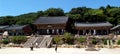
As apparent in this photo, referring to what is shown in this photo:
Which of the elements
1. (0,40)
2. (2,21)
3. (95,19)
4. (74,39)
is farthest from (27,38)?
(2,21)

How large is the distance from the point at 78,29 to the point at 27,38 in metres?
15.1

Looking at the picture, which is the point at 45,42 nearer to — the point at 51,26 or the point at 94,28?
the point at 51,26

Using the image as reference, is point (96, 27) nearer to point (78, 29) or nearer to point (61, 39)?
point (78, 29)

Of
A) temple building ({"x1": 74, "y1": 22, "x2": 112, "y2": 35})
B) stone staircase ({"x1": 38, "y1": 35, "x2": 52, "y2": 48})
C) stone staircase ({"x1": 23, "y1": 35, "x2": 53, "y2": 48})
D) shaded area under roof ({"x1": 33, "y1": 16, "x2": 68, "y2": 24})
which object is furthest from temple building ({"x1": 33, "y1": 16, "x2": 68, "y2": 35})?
stone staircase ({"x1": 38, "y1": 35, "x2": 52, "y2": 48})

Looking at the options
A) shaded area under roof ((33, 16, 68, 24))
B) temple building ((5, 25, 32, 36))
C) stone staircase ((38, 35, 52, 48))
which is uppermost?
shaded area under roof ((33, 16, 68, 24))

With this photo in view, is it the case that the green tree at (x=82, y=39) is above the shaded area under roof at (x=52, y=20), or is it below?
below

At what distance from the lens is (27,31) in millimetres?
65250

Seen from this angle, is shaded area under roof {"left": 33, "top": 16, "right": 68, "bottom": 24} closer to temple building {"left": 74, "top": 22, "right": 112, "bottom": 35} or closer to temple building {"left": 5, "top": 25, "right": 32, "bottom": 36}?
temple building {"left": 5, "top": 25, "right": 32, "bottom": 36}

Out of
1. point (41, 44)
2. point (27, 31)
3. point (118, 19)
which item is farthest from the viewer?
point (118, 19)

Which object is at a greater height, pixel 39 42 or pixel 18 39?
pixel 18 39

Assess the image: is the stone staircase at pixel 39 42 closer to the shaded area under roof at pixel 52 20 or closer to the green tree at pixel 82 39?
the green tree at pixel 82 39

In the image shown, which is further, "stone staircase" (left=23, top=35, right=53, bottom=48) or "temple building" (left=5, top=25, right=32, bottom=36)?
"temple building" (left=5, top=25, right=32, bottom=36)

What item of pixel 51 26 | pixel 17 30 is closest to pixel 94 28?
pixel 51 26

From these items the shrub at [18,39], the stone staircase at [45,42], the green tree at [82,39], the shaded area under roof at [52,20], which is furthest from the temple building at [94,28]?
the shrub at [18,39]
